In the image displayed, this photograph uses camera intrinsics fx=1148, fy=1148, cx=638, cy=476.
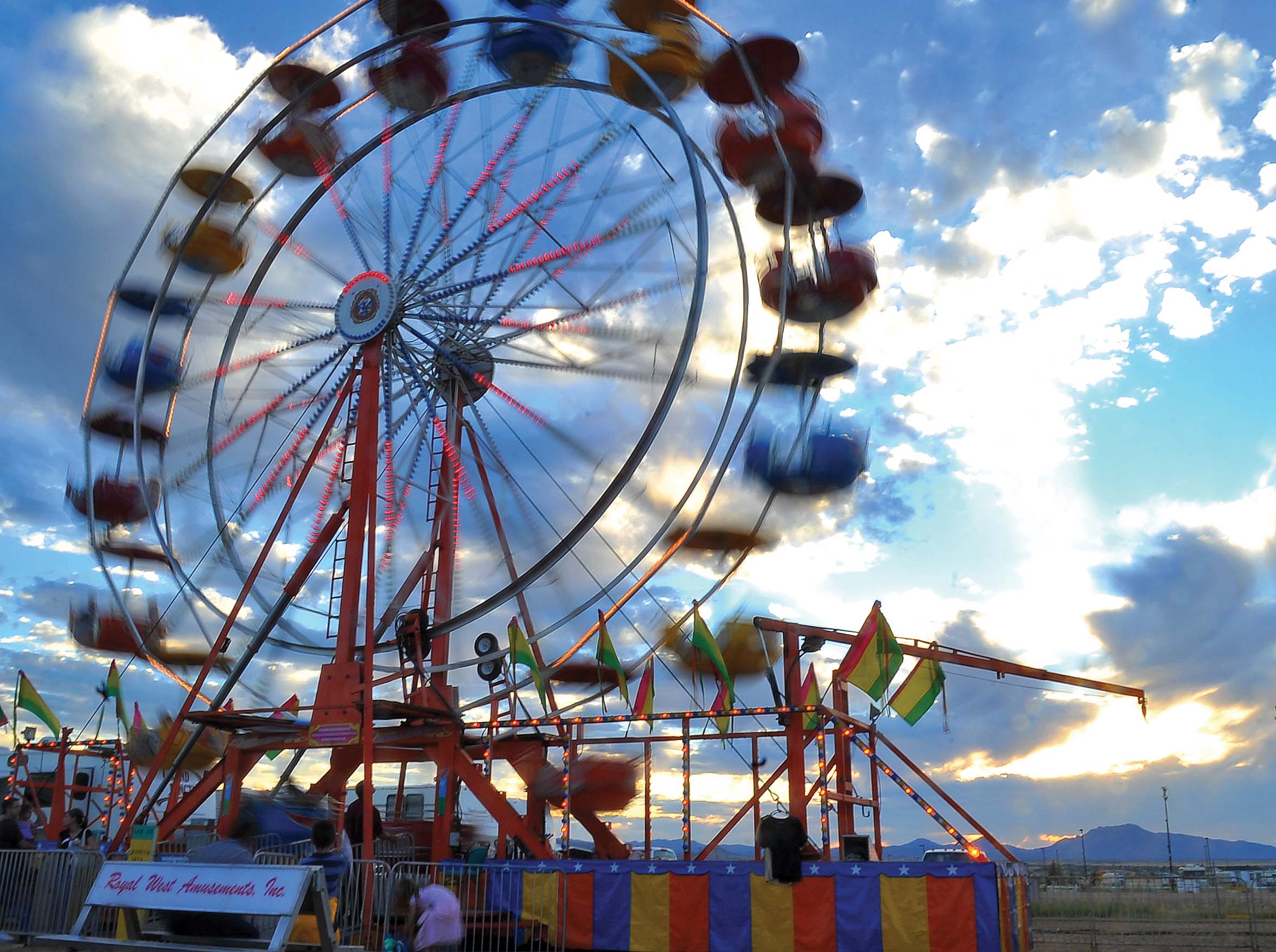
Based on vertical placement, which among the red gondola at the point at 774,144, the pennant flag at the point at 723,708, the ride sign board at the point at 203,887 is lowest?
the ride sign board at the point at 203,887

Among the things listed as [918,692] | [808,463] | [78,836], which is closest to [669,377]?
[808,463]

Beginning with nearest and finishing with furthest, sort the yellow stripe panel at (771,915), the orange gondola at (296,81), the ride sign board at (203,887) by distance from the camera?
the ride sign board at (203,887) < the yellow stripe panel at (771,915) < the orange gondola at (296,81)

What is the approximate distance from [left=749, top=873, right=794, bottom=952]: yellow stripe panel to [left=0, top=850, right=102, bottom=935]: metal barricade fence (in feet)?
23.3

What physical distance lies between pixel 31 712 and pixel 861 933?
17.4 metres

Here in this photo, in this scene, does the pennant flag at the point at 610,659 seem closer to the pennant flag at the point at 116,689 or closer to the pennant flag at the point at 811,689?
the pennant flag at the point at 811,689

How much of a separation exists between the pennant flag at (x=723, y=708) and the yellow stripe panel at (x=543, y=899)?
341 cm

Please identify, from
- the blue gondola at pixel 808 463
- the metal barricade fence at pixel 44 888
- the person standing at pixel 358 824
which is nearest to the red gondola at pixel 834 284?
the blue gondola at pixel 808 463

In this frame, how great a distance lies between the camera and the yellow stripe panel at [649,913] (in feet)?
43.3

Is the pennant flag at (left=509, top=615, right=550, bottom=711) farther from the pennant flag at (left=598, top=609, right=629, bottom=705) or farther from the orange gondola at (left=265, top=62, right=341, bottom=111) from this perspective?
the orange gondola at (left=265, top=62, right=341, bottom=111)

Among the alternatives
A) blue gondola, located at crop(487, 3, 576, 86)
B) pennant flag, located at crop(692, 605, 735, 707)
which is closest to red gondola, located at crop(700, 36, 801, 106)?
blue gondola, located at crop(487, 3, 576, 86)

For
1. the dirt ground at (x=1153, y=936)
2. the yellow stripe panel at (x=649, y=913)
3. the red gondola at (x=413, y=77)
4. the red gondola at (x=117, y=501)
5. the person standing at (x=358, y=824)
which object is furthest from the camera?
the red gondola at (x=117, y=501)

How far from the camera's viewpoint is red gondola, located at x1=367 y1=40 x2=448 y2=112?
59.6 feet

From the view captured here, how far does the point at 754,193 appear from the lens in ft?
55.8

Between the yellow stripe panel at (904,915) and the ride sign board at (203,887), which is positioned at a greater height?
the ride sign board at (203,887)
